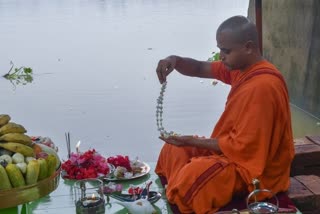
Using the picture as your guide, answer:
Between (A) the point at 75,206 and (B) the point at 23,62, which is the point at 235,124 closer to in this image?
(A) the point at 75,206

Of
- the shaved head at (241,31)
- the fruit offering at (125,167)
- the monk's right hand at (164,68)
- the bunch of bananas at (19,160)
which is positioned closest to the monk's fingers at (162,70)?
the monk's right hand at (164,68)

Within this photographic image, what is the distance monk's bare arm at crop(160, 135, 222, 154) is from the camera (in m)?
2.71

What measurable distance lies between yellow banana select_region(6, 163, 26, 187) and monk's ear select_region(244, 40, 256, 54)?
1.31 meters

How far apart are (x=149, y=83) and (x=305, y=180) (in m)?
4.76

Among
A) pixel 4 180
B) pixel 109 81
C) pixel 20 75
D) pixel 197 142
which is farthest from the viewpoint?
pixel 20 75

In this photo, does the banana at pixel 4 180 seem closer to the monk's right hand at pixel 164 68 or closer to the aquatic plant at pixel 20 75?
the monk's right hand at pixel 164 68

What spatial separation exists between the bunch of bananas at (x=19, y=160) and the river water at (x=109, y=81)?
2.47m

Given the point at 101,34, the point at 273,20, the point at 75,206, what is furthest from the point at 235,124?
the point at 101,34

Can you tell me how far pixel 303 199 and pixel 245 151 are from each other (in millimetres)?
522

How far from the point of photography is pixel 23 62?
364 inches

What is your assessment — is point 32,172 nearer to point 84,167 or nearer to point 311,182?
point 84,167

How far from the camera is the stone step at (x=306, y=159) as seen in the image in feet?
10.3

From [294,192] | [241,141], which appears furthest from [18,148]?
[294,192]

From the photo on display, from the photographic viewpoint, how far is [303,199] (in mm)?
2820
